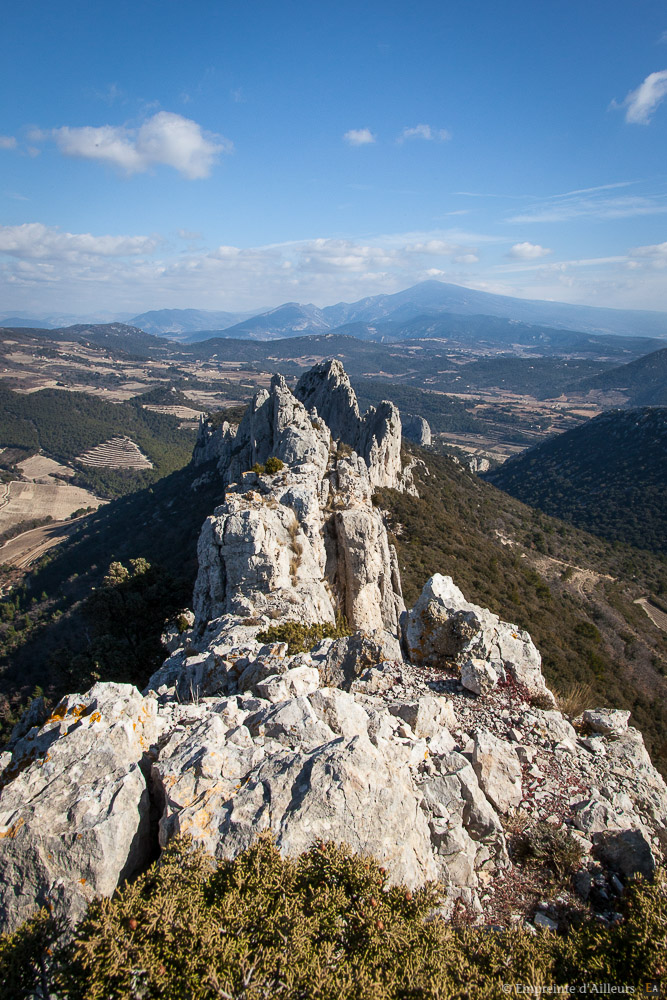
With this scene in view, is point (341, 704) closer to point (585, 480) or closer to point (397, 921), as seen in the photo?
point (397, 921)

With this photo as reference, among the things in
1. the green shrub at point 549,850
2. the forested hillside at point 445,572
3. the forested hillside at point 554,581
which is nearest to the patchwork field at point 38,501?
the forested hillside at point 445,572

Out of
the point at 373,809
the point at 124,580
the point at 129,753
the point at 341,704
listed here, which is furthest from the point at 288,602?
the point at 124,580

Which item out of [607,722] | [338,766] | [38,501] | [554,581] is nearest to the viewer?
[338,766]

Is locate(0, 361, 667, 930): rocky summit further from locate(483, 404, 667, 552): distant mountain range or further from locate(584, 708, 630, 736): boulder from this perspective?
locate(483, 404, 667, 552): distant mountain range

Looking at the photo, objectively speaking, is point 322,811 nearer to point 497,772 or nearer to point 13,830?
point 497,772

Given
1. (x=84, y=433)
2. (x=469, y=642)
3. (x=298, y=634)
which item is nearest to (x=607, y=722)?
(x=469, y=642)

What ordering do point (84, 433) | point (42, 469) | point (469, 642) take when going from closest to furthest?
point (469, 642) → point (42, 469) → point (84, 433)

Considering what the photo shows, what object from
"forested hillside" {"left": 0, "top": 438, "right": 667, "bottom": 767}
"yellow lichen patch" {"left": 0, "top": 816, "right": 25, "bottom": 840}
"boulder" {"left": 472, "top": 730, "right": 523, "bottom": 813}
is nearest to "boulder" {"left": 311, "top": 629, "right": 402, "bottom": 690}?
"boulder" {"left": 472, "top": 730, "right": 523, "bottom": 813}
